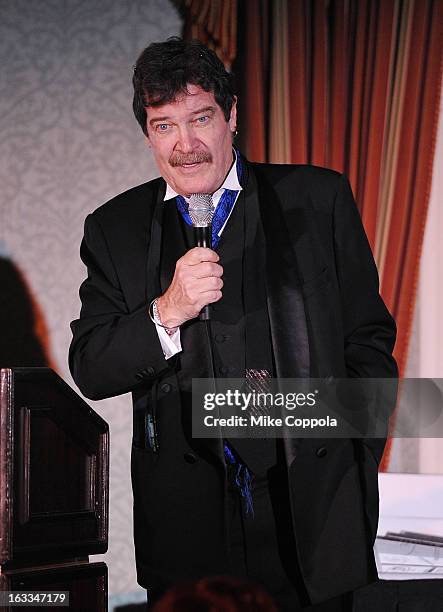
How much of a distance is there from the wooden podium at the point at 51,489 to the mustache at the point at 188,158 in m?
0.53

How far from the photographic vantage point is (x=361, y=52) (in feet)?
9.84

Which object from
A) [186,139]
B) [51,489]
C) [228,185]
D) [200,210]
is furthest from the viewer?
[228,185]

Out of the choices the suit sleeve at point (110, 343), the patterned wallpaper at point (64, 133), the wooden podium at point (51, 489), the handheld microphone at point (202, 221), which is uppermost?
the patterned wallpaper at point (64, 133)

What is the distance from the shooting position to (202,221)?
5.07 ft

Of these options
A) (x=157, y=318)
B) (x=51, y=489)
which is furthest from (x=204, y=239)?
(x=51, y=489)

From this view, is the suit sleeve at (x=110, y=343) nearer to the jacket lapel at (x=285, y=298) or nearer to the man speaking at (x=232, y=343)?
the man speaking at (x=232, y=343)

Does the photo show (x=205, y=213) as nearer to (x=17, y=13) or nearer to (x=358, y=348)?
(x=358, y=348)

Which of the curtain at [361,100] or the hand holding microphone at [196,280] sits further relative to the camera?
the curtain at [361,100]

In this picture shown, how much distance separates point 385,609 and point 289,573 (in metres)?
0.54

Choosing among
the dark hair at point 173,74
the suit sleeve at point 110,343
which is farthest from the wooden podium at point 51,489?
the dark hair at point 173,74

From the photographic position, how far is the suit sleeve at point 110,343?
1602 millimetres

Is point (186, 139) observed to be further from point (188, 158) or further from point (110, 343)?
point (110, 343)

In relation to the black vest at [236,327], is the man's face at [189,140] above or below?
above

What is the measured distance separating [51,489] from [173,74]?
0.87 m
